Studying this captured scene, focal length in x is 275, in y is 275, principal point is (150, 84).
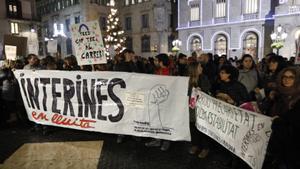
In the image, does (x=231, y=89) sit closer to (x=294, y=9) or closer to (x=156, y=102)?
(x=156, y=102)

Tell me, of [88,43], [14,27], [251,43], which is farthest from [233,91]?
[14,27]

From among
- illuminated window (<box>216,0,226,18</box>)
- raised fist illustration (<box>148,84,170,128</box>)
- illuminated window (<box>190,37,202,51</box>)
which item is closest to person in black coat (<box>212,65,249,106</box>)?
raised fist illustration (<box>148,84,170,128</box>)

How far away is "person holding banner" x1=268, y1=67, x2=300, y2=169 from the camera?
321 cm

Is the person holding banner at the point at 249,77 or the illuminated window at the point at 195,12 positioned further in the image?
the illuminated window at the point at 195,12

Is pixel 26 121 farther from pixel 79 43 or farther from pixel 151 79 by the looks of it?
pixel 151 79

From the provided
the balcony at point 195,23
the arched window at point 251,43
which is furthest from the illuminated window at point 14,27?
the arched window at point 251,43

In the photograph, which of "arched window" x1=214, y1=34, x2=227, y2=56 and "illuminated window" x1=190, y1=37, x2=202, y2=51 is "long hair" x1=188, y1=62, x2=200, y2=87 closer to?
"arched window" x1=214, y1=34, x2=227, y2=56

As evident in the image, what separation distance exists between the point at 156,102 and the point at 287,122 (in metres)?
2.35

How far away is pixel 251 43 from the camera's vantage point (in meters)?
30.6

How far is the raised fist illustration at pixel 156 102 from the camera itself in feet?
16.2

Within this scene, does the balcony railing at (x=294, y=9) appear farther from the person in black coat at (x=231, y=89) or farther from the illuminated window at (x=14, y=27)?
the illuminated window at (x=14, y=27)

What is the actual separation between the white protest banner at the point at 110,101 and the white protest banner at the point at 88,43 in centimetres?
68

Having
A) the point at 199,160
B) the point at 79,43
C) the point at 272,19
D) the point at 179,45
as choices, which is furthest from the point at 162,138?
the point at 179,45

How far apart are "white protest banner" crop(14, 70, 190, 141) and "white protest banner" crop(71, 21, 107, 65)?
26.9 inches
